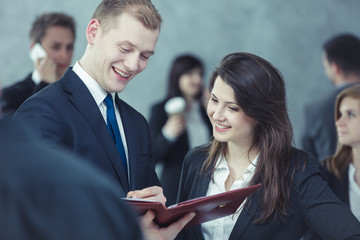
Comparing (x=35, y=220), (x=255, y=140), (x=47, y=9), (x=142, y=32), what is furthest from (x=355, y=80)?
(x=35, y=220)

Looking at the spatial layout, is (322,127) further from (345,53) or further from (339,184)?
(339,184)

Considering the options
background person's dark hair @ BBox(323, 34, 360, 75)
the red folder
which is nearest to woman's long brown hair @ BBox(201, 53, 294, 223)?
the red folder

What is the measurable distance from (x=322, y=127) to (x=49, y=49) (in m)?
1.87

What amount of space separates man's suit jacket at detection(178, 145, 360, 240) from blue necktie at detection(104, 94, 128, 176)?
1.45 ft

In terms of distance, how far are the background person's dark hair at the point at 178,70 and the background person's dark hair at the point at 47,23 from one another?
1.00 metres

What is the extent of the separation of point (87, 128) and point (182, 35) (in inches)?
134

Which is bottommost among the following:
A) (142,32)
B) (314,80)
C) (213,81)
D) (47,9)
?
(314,80)

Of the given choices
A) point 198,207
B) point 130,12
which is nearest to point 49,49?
point 130,12

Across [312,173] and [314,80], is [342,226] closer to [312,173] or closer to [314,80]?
[312,173]

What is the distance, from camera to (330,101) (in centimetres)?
332

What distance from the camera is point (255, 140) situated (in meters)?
2.13

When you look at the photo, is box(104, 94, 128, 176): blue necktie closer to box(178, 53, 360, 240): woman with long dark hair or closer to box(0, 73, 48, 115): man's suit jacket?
→ box(178, 53, 360, 240): woman with long dark hair

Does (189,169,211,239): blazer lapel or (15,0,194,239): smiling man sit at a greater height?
(15,0,194,239): smiling man

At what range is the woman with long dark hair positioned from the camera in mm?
1856
